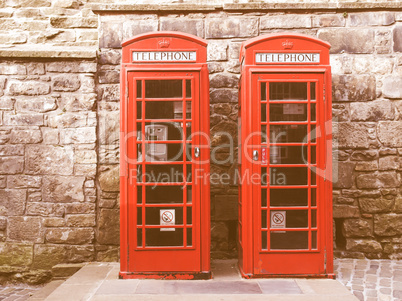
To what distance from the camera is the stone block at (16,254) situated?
16.7 ft

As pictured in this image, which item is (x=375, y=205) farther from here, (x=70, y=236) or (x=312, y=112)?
(x=70, y=236)

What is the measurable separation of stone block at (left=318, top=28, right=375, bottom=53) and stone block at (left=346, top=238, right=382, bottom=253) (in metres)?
2.49

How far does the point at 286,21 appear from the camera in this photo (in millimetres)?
5242

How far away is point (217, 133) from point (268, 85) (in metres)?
1.25

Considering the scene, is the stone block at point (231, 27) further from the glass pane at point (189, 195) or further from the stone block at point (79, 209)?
the stone block at point (79, 209)

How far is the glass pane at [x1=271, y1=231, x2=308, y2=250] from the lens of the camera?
4.23 m

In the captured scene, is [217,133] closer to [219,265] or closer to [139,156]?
[139,156]

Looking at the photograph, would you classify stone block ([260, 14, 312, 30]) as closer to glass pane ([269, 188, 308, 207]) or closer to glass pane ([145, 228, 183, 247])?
glass pane ([269, 188, 308, 207])

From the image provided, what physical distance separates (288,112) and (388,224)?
7.44 ft

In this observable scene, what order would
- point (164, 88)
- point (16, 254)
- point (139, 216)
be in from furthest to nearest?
point (16, 254), point (139, 216), point (164, 88)

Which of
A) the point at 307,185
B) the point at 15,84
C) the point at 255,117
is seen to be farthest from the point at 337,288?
the point at 15,84

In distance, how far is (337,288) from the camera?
3.90 meters

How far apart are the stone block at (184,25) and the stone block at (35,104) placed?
1.75 metres

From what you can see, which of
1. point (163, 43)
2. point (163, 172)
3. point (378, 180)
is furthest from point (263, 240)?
point (163, 43)
